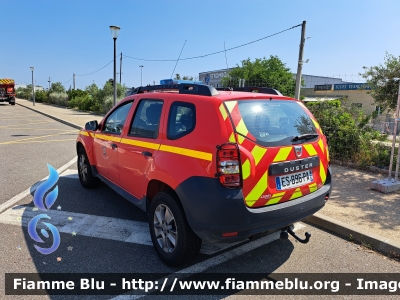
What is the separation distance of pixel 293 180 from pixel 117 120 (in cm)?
262

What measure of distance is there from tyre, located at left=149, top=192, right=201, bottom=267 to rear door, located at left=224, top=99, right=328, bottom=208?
2.21ft

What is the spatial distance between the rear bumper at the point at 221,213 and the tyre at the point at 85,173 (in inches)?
121

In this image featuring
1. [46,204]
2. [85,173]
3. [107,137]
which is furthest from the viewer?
[85,173]

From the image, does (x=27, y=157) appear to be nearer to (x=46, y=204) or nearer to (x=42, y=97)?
(x=46, y=204)

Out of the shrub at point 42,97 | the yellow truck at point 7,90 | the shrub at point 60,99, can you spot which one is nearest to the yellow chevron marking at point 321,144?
the shrub at point 60,99

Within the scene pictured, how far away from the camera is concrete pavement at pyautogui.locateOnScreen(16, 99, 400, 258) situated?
355 centimetres

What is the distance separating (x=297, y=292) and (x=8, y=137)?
1266cm

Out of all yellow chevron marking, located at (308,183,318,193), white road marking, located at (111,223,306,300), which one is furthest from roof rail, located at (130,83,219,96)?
white road marking, located at (111,223,306,300)

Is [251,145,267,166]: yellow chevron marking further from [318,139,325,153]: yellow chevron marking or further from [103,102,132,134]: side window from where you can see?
[103,102,132,134]: side window

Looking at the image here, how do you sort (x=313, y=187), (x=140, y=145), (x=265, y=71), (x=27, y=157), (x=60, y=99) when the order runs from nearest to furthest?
(x=313, y=187) < (x=140, y=145) < (x=27, y=157) < (x=60, y=99) < (x=265, y=71)

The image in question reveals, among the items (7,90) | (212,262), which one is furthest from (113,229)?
(7,90)

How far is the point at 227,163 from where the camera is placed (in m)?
2.54

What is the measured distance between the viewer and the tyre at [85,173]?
528 cm

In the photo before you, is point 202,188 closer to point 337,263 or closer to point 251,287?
point 251,287
